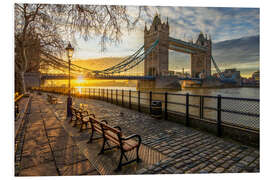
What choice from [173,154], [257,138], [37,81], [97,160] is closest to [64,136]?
[97,160]

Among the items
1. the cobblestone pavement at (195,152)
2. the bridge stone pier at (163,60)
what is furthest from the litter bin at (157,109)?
the bridge stone pier at (163,60)

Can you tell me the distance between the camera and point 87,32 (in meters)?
4.82

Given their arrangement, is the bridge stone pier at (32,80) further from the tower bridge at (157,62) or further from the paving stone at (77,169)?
the tower bridge at (157,62)

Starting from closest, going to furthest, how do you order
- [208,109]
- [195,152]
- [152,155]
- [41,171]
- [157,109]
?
[41,171] → [152,155] → [195,152] → [157,109] → [208,109]

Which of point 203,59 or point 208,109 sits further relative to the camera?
point 203,59

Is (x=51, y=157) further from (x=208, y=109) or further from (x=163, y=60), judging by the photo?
(x=163, y=60)

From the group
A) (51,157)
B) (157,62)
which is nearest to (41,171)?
(51,157)

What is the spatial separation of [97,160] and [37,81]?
1180cm

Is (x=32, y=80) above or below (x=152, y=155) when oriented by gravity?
above

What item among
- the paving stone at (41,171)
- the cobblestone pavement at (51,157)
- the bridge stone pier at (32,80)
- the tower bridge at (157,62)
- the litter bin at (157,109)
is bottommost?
the paving stone at (41,171)

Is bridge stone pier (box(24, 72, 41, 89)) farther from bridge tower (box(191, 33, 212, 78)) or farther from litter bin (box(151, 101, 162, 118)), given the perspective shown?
bridge tower (box(191, 33, 212, 78))

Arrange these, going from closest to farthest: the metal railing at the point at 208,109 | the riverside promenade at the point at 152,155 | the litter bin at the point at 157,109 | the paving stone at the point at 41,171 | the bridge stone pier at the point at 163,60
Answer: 1. the paving stone at the point at 41,171
2. the riverside promenade at the point at 152,155
3. the metal railing at the point at 208,109
4. the litter bin at the point at 157,109
5. the bridge stone pier at the point at 163,60

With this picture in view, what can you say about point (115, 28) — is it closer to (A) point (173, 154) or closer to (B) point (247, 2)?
(A) point (173, 154)
